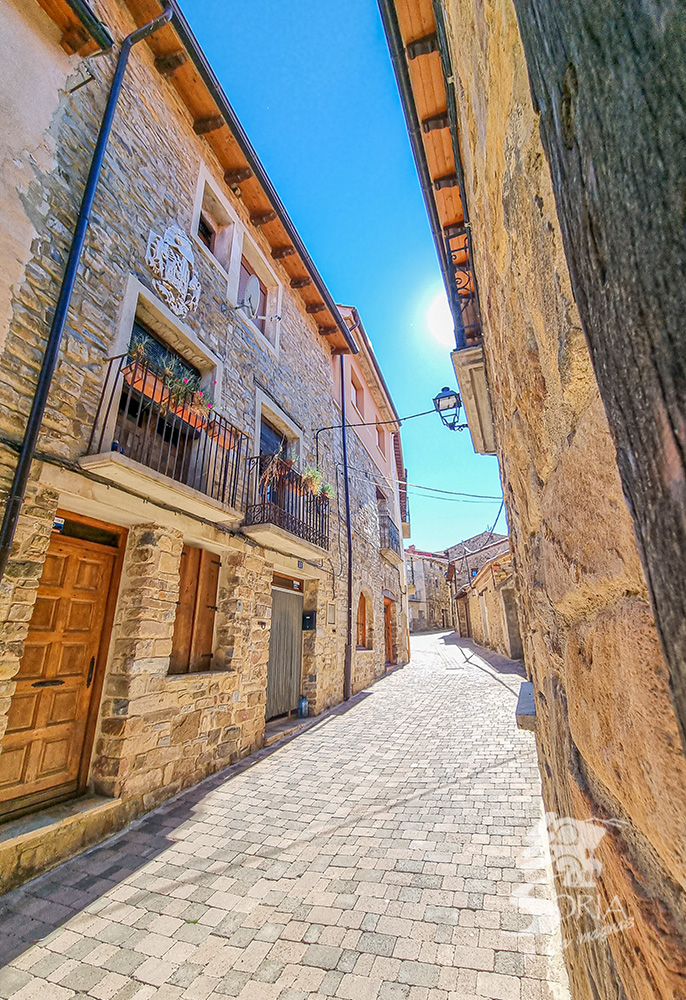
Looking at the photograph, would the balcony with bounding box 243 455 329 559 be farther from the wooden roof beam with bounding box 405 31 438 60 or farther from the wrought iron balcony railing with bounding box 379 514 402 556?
the wrought iron balcony railing with bounding box 379 514 402 556

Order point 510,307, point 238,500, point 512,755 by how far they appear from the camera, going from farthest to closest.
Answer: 1. point 238,500
2. point 512,755
3. point 510,307

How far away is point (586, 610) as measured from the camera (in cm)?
76

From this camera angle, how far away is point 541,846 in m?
2.96

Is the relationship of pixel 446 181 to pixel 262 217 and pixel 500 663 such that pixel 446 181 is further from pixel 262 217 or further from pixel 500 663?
pixel 500 663

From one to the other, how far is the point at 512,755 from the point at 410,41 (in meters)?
6.46

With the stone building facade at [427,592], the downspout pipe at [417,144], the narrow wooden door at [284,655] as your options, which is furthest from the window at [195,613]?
the stone building facade at [427,592]

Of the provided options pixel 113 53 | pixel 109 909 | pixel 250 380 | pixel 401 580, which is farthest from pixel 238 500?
pixel 401 580

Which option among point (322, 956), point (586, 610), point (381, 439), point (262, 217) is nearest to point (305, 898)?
point (322, 956)

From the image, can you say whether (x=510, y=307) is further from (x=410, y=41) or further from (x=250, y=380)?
(x=250, y=380)

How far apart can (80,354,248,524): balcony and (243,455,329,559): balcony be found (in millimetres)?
286

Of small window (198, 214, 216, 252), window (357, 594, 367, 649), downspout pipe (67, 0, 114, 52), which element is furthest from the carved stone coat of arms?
window (357, 594, 367, 649)

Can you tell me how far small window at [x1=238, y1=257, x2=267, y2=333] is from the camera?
749cm

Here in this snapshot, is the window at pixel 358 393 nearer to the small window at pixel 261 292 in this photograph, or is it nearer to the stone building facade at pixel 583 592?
the small window at pixel 261 292

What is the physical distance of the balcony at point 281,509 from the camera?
5.78 metres
